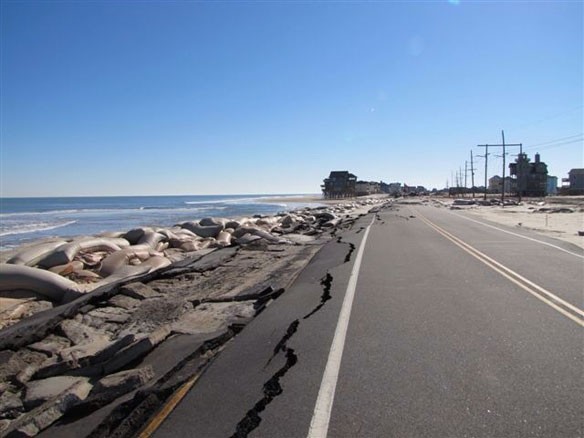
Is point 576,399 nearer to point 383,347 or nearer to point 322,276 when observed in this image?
point 383,347

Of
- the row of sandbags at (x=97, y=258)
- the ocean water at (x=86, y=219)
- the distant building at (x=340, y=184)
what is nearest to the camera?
the row of sandbags at (x=97, y=258)

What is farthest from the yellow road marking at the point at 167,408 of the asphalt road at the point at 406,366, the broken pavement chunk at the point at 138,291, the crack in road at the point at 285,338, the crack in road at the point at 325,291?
the broken pavement chunk at the point at 138,291

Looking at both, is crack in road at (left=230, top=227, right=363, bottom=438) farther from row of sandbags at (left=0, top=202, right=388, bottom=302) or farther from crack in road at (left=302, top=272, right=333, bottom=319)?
row of sandbags at (left=0, top=202, right=388, bottom=302)

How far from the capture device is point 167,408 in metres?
3.99

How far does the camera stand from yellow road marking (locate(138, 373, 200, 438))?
Result: 3.64 m

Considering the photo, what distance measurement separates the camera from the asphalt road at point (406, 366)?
3.60m

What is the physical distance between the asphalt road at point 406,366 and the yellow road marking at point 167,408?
0.06 m

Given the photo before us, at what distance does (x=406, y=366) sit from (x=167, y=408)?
2157 millimetres

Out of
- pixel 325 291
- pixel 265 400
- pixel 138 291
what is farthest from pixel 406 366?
pixel 138 291

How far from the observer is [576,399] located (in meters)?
3.96

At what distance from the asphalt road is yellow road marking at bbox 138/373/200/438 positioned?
0.20 feet

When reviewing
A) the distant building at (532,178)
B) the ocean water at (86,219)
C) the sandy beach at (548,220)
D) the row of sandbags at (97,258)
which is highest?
the distant building at (532,178)

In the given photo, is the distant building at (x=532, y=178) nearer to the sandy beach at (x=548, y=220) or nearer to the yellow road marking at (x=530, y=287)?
the sandy beach at (x=548, y=220)

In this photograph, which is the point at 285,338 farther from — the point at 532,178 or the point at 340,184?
the point at 340,184
